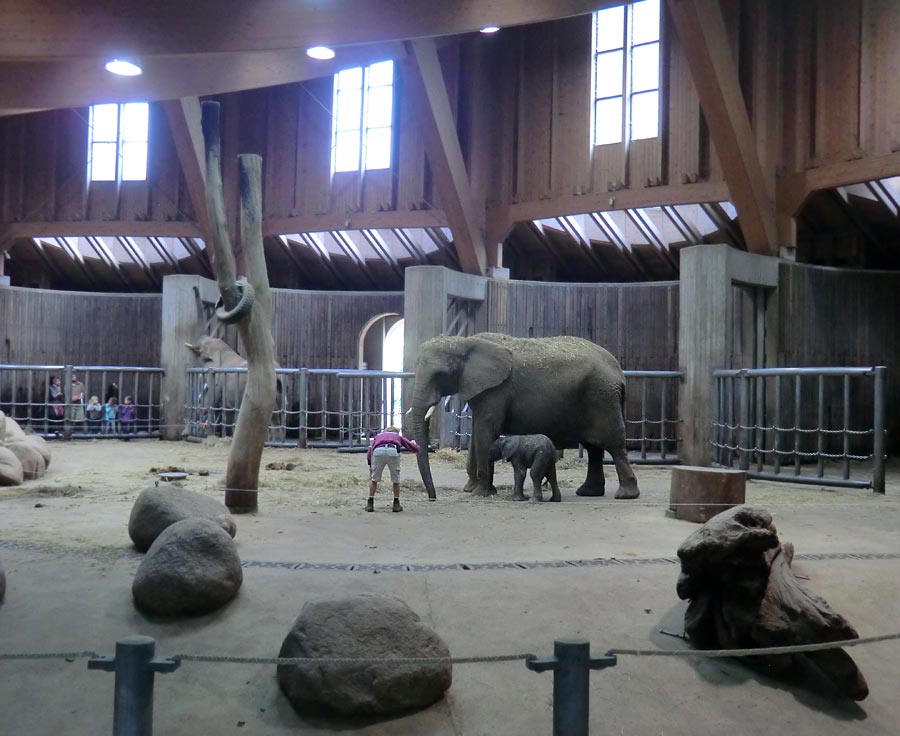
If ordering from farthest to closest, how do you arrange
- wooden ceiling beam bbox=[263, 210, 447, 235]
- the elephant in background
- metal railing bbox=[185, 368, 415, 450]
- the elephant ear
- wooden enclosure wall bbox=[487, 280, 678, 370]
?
1. wooden ceiling beam bbox=[263, 210, 447, 235]
2. wooden enclosure wall bbox=[487, 280, 678, 370]
3. the elephant in background
4. metal railing bbox=[185, 368, 415, 450]
5. the elephant ear

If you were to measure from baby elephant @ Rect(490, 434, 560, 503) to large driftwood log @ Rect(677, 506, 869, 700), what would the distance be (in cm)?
427

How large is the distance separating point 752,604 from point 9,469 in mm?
8158

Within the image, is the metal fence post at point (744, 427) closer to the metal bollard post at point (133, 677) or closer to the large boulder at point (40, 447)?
the large boulder at point (40, 447)

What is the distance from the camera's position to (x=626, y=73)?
16.8 m

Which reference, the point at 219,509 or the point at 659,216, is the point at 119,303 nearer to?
the point at 659,216

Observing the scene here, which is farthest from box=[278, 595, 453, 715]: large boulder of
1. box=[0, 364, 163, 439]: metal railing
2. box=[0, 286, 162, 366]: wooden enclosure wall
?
box=[0, 286, 162, 366]: wooden enclosure wall

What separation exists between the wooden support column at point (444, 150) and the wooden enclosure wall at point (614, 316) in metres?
1.36

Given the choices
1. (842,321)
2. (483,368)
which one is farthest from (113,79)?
(842,321)

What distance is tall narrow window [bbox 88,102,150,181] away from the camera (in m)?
21.4

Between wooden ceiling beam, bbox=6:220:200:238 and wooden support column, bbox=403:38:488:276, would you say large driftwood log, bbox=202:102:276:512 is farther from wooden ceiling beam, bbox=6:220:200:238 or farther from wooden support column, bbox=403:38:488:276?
wooden ceiling beam, bbox=6:220:200:238

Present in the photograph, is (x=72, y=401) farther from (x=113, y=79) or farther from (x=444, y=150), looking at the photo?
(x=113, y=79)

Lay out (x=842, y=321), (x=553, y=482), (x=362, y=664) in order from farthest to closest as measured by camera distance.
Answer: (x=842, y=321)
(x=553, y=482)
(x=362, y=664)

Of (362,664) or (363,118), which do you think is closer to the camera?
(362,664)

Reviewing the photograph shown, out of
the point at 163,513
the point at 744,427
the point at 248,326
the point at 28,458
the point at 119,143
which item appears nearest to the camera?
the point at 163,513
